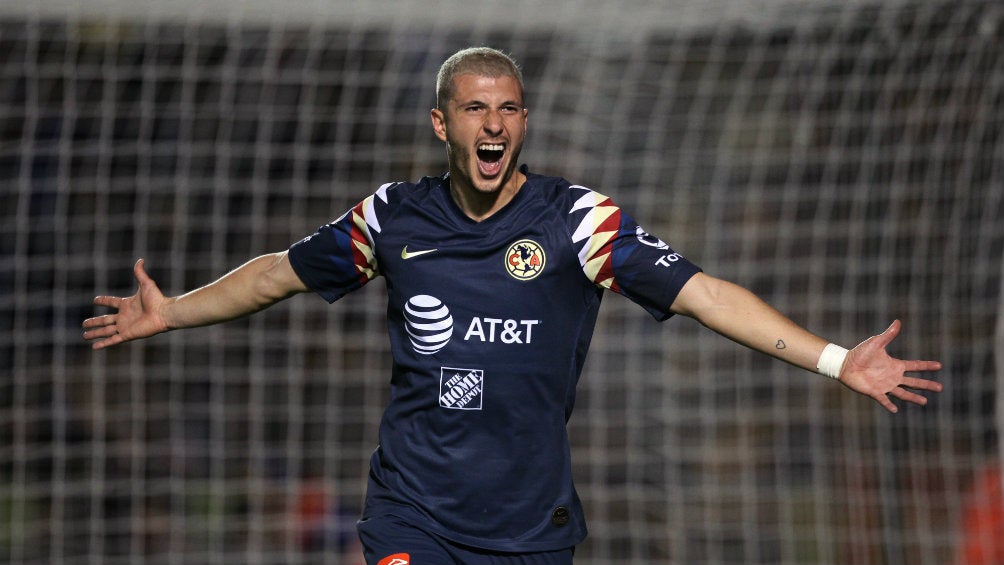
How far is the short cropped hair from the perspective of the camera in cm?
365

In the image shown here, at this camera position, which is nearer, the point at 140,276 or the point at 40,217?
the point at 140,276

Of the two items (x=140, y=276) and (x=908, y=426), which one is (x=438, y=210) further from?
(x=908, y=426)

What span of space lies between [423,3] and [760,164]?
2.75 metres

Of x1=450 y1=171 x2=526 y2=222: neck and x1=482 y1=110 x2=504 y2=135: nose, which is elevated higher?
x1=482 y1=110 x2=504 y2=135: nose

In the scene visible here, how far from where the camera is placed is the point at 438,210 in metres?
3.70

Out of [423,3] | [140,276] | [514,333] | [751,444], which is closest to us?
Result: [514,333]

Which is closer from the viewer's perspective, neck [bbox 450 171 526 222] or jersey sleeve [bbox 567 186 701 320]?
jersey sleeve [bbox 567 186 701 320]

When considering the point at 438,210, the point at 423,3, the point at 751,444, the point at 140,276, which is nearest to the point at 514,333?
the point at 438,210

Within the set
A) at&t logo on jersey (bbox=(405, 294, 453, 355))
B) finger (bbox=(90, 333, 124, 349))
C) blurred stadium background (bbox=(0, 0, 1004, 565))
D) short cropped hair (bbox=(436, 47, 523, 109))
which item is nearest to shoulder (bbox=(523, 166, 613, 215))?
short cropped hair (bbox=(436, 47, 523, 109))

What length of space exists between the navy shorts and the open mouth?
102 centimetres

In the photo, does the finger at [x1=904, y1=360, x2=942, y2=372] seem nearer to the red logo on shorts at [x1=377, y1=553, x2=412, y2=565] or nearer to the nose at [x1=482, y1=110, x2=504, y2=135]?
the nose at [x1=482, y1=110, x2=504, y2=135]

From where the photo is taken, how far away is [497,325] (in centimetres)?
355

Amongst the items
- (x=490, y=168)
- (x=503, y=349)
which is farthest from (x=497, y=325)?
(x=490, y=168)

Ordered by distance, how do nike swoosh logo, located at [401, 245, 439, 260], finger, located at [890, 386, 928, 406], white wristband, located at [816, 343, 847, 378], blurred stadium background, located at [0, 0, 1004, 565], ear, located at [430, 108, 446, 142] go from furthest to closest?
1. blurred stadium background, located at [0, 0, 1004, 565]
2. ear, located at [430, 108, 446, 142]
3. nike swoosh logo, located at [401, 245, 439, 260]
4. white wristband, located at [816, 343, 847, 378]
5. finger, located at [890, 386, 928, 406]
